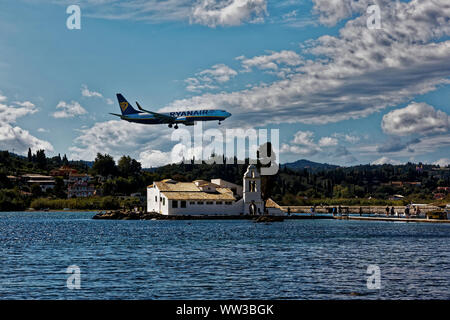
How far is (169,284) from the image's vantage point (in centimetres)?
2748

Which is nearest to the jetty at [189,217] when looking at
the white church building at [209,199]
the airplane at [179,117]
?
the white church building at [209,199]

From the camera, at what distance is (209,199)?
10031 cm

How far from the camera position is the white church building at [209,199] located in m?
99.1

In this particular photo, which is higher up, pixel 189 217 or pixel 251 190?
pixel 251 190

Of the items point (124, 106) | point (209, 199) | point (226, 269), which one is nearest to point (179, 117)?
point (209, 199)

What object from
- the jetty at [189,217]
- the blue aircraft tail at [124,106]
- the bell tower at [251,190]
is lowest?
the jetty at [189,217]

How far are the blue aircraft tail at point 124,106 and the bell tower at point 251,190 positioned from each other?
3389 centimetres

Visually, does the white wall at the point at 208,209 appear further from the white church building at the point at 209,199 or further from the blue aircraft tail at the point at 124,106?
the blue aircraft tail at the point at 124,106

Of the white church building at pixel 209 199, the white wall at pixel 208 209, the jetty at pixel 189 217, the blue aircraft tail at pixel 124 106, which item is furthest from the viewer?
the blue aircraft tail at pixel 124 106

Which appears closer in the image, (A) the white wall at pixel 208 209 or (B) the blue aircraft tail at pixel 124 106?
(A) the white wall at pixel 208 209

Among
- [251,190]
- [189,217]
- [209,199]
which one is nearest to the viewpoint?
[189,217]

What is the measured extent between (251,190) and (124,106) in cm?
3835

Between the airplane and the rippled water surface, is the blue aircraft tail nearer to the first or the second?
the airplane

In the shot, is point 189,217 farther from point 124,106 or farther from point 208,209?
point 124,106
